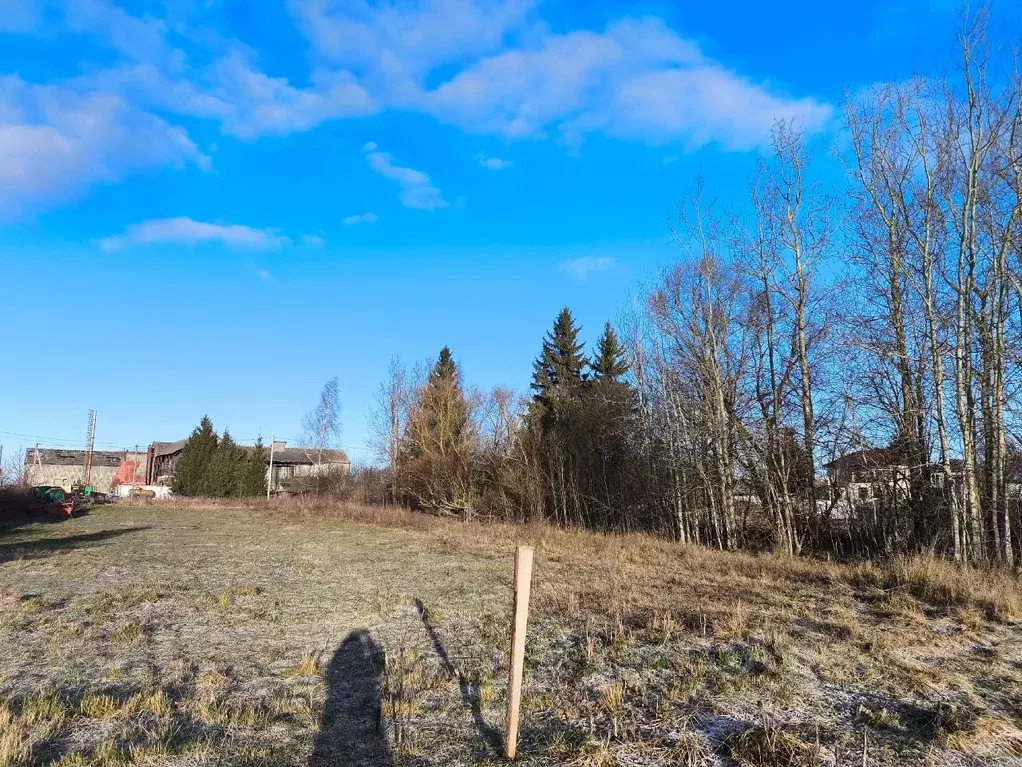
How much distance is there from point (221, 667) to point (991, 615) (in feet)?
26.4

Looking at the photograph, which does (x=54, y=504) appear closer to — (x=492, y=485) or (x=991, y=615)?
(x=492, y=485)

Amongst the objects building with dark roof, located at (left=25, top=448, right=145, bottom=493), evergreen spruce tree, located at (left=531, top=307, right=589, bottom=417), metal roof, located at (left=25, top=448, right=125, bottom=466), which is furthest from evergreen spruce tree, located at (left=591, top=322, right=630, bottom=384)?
metal roof, located at (left=25, top=448, right=125, bottom=466)

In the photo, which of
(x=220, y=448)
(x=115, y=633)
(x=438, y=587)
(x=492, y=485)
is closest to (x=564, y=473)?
(x=492, y=485)

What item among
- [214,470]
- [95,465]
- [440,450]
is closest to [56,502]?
[440,450]

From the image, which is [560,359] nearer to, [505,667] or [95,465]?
[505,667]

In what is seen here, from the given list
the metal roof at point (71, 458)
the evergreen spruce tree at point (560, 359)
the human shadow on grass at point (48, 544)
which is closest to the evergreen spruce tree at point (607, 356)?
the evergreen spruce tree at point (560, 359)

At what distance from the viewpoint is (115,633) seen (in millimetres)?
6707

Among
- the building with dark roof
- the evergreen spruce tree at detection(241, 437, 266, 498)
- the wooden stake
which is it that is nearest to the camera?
the wooden stake

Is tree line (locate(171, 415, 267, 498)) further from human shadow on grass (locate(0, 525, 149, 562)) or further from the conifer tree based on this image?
human shadow on grass (locate(0, 525, 149, 562))

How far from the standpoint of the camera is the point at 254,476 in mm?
44719

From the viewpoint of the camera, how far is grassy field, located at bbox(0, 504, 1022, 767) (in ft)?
12.6

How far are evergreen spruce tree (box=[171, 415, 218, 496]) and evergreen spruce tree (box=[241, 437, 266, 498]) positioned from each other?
247cm

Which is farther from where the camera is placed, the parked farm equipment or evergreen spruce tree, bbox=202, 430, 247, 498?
evergreen spruce tree, bbox=202, 430, 247, 498

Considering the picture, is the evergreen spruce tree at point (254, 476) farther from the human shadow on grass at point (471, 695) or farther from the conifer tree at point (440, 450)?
the human shadow on grass at point (471, 695)
